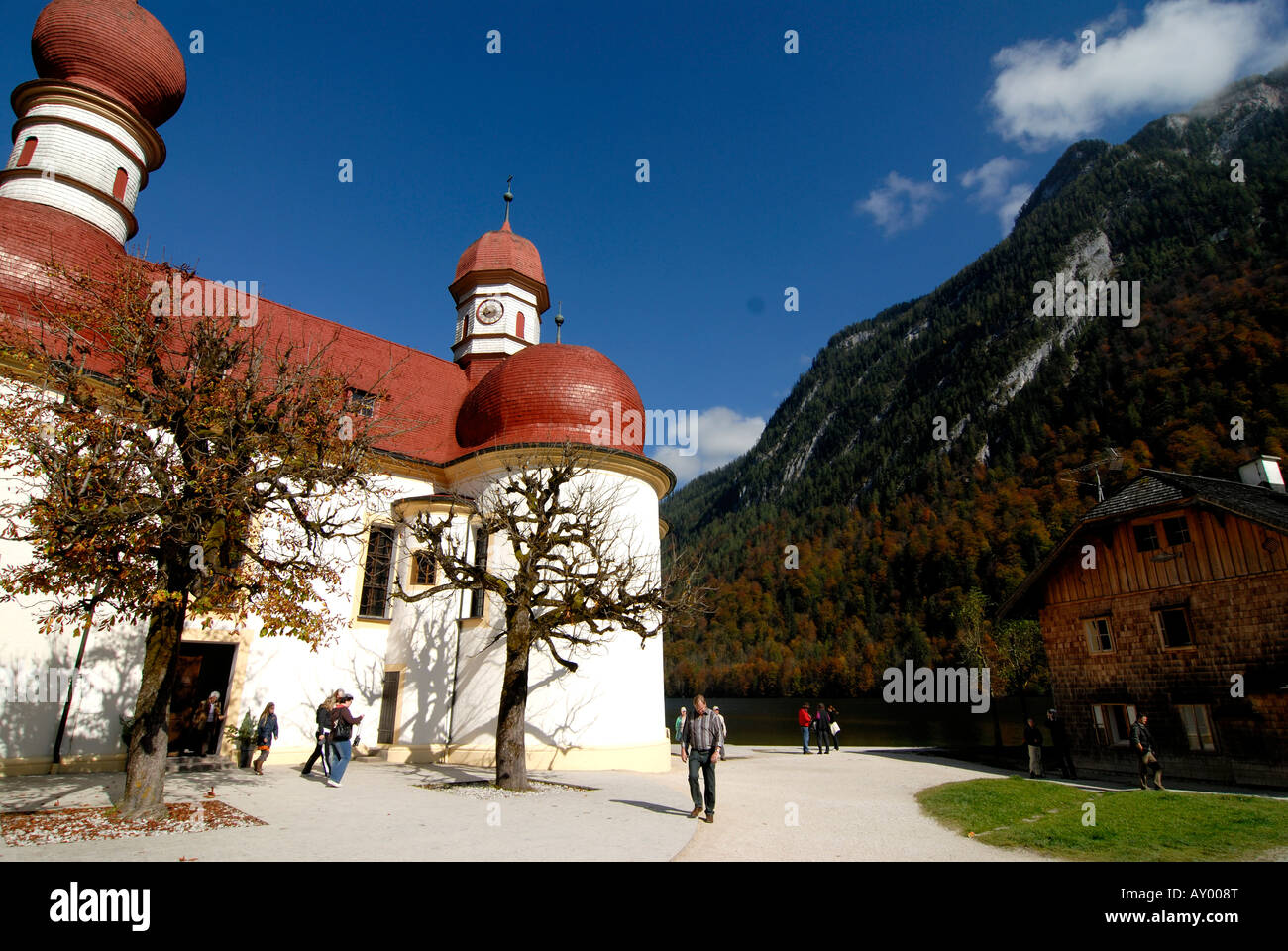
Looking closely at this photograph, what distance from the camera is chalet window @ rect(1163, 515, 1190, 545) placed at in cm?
1784

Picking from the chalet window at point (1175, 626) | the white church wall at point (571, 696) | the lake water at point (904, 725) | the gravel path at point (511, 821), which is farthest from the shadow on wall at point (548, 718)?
the lake water at point (904, 725)

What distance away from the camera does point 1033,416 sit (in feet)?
364

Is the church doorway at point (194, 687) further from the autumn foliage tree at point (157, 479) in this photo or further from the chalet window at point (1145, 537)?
the chalet window at point (1145, 537)

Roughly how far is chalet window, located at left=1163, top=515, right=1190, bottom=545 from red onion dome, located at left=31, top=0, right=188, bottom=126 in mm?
32221

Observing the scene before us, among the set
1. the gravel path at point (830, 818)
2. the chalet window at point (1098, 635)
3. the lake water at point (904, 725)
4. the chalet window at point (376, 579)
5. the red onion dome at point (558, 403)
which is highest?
the red onion dome at point (558, 403)

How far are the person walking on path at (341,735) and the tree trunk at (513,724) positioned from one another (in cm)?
251

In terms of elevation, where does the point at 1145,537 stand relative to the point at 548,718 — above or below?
above

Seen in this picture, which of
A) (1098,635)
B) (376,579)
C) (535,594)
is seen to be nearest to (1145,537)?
(1098,635)

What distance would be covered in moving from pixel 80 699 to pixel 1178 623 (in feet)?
84.6

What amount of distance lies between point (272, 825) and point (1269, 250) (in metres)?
136

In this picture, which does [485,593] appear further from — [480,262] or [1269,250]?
[1269,250]

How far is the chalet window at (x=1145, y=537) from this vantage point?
730 inches

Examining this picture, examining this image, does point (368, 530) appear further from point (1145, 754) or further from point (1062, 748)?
point (1062, 748)

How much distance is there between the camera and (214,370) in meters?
9.29
